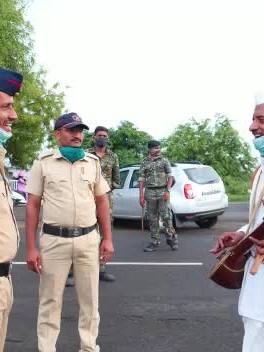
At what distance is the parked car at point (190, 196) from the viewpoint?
43.5ft

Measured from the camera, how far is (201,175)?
13.7 meters

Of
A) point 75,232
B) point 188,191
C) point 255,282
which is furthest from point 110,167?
point 188,191

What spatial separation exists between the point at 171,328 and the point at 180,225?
8.90 meters

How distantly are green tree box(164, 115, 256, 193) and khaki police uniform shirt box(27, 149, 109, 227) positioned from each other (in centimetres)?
3763

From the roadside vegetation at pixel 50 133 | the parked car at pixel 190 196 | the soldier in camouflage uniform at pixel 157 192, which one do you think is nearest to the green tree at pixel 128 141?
the roadside vegetation at pixel 50 133

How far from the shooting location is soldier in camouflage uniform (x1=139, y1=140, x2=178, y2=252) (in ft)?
34.6

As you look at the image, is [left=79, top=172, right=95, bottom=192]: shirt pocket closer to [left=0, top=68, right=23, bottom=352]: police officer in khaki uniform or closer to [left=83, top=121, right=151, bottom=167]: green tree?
[left=0, top=68, right=23, bottom=352]: police officer in khaki uniform

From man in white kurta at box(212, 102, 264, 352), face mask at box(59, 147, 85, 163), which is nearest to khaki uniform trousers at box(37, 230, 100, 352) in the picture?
face mask at box(59, 147, 85, 163)

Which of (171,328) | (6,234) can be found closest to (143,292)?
(171,328)

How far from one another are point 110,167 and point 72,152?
3610 millimetres

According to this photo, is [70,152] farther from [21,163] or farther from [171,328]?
[21,163]

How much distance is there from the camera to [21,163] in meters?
36.2

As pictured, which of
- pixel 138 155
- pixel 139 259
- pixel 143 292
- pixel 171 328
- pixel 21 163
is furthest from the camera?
pixel 138 155

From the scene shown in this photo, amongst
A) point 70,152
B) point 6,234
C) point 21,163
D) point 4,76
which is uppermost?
point 4,76
